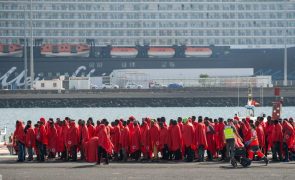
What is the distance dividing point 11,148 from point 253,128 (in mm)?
9664

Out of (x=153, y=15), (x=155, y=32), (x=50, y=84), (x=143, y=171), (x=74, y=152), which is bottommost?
(x=143, y=171)

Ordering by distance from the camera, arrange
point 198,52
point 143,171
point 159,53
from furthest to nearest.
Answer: point 198,52 → point 159,53 → point 143,171

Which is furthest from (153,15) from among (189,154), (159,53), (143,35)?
(189,154)

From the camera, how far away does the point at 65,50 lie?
10788cm

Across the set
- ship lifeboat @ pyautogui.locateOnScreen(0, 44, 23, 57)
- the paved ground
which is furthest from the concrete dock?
the paved ground

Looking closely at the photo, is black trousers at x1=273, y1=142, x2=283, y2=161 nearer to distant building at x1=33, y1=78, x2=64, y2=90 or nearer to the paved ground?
the paved ground

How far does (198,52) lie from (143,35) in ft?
21.5

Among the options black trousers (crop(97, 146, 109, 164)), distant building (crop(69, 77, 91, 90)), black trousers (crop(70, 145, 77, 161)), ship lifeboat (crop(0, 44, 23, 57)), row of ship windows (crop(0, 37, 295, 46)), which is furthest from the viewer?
row of ship windows (crop(0, 37, 295, 46))

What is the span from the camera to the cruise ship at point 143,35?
108 metres

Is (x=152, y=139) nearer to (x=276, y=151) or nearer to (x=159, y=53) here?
(x=276, y=151)

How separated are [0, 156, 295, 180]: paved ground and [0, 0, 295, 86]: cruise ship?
78409 mm

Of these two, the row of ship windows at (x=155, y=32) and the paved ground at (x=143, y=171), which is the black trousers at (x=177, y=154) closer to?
the paved ground at (x=143, y=171)

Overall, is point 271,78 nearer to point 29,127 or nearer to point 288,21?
point 288,21

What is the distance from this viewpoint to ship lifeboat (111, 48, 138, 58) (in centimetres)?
10850
